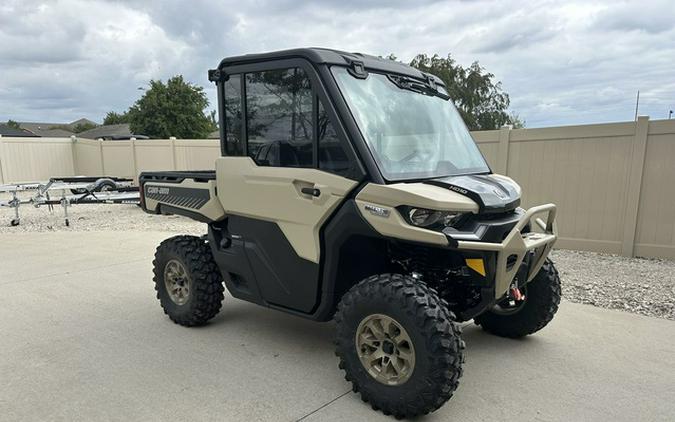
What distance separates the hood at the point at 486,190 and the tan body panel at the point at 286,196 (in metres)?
0.69

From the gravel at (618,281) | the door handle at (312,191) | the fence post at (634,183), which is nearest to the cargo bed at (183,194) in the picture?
the door handle at (312,191)

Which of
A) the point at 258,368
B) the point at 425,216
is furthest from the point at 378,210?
the point at 258,368

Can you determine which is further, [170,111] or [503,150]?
[170,111]

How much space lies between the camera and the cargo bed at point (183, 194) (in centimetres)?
417

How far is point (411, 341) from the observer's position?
2.84m

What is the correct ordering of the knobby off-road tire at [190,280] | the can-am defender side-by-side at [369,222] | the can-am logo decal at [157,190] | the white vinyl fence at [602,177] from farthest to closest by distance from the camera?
1. the white vinyl fence at [602,177]
2. the can-am logo decal at [157,190]
3. the knobby off-road tire at [190,280]
4. the can-am defender side-by-side at [369,222]

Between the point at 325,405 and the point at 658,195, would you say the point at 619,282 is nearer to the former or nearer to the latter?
the point at 658,195

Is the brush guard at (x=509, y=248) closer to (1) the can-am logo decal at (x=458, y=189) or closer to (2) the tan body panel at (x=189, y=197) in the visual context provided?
(1) the can-am logo decal at (x=458, y=189)

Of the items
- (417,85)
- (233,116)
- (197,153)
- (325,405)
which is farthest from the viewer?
(197,153)

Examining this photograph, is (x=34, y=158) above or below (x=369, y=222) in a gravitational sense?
below

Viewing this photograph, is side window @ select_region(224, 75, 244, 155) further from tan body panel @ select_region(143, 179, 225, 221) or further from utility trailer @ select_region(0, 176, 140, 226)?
utility trailer @ select_region(0, 176, 140, 226)

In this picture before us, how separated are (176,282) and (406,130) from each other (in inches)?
110

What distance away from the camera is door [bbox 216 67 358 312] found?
3293 mm

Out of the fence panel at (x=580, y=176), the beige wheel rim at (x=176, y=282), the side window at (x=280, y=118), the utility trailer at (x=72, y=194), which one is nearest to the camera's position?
the side window at (x=280, y=118)
